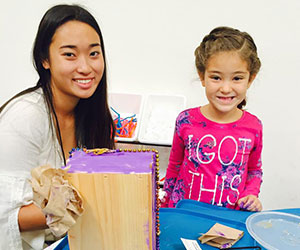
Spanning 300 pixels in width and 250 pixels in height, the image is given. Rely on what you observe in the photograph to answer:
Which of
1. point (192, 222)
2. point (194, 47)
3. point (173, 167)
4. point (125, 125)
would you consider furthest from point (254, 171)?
point (194, 47)

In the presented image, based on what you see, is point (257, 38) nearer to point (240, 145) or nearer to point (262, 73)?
point (262, 73)

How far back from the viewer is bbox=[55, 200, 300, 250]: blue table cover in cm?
66

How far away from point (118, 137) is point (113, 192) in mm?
1153

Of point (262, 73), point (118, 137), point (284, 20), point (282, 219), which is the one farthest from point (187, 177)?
point (284, 20)

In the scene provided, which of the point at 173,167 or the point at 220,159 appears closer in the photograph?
the point at 220,159

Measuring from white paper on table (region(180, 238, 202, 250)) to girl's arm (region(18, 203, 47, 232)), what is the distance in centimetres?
37

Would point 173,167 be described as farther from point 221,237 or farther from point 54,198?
point 54,198

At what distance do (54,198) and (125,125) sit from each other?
4.43 feet

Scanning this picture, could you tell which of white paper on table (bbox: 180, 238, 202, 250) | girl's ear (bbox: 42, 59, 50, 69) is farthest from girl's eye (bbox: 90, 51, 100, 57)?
white paper on table (bbox: 180, 238, 202, 250)

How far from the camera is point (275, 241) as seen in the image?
1.99 feet

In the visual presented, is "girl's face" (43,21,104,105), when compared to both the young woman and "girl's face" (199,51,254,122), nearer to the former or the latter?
the young woman

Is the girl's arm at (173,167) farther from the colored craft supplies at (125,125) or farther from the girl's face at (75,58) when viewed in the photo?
the colored craft supplies at (125,125)

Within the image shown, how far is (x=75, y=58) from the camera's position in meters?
0.83

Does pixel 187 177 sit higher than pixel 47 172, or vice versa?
pixel 47 172
